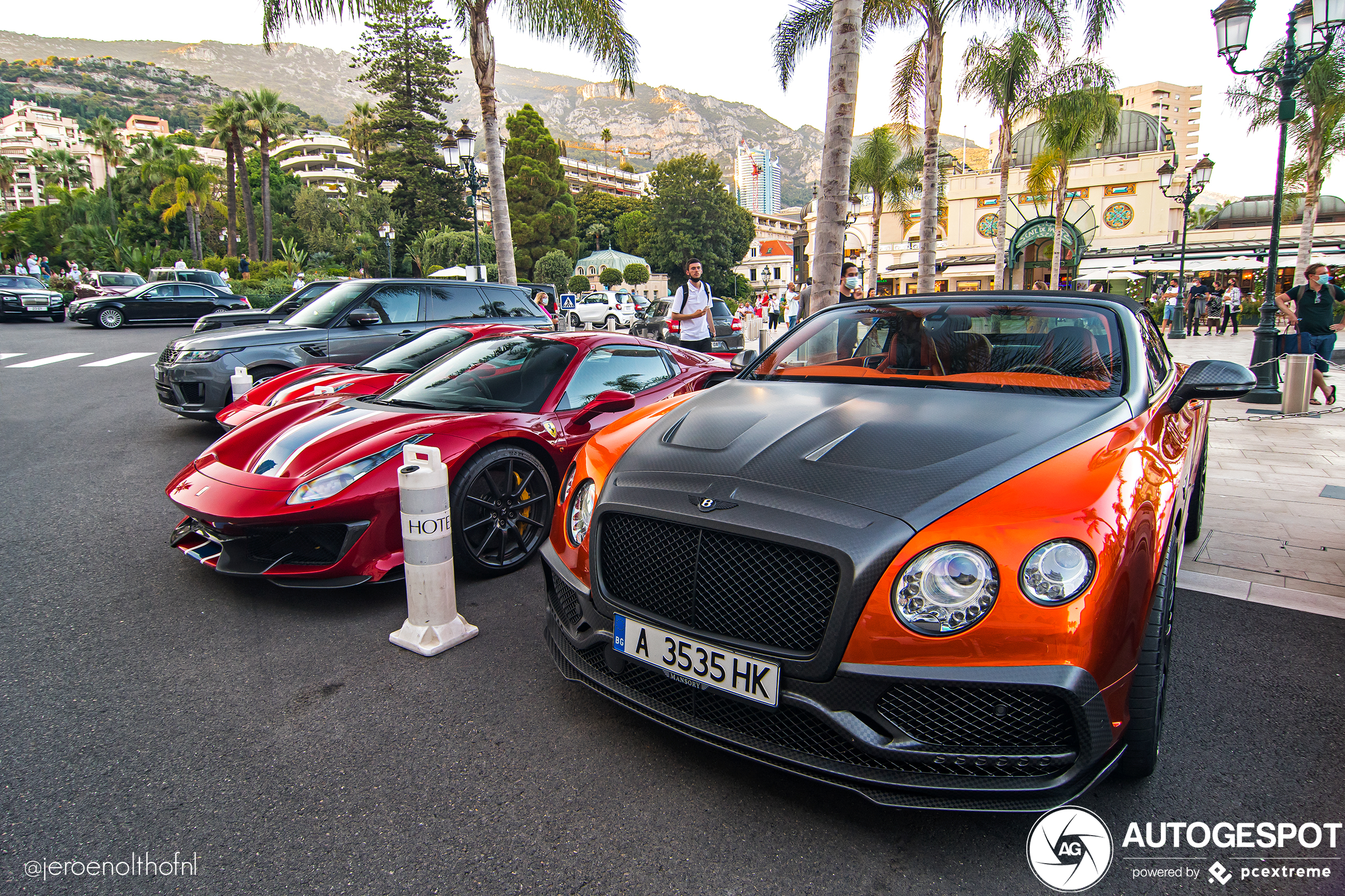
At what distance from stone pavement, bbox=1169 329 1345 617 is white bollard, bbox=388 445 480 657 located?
3812mm

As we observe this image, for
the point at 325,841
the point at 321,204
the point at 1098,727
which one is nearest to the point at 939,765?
the point at 1098,727

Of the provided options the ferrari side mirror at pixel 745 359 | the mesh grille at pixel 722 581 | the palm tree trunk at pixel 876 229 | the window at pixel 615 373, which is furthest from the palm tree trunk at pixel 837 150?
the palm tree trunk at pixel 876 229

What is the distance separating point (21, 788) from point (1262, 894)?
11.4 ft

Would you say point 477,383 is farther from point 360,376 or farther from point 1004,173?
point 1004,173

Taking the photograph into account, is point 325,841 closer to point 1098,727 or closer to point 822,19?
point 1098,727

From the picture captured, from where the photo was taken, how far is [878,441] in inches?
91.1

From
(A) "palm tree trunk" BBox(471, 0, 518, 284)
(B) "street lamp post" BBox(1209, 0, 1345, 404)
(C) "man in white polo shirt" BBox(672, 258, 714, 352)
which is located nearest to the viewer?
(C) "man in white polo shirt" BBox(672, 258, 714, 352)

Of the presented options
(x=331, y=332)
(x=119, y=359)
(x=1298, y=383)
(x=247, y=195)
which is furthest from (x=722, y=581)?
(x=247, y=195)

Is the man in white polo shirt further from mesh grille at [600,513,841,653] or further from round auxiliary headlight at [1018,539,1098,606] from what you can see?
round auxiliary headlight at [1018,539,1098,606]

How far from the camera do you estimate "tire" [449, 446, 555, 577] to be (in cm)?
374

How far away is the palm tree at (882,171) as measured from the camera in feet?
111

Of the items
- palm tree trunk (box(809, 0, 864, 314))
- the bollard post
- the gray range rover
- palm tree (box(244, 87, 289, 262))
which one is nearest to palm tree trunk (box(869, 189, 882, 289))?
the bollard post

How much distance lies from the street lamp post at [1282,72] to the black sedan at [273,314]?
526 inches

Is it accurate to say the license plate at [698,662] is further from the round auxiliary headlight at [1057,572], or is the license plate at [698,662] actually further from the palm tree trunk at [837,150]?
the palm tree trunk at [837,150]
